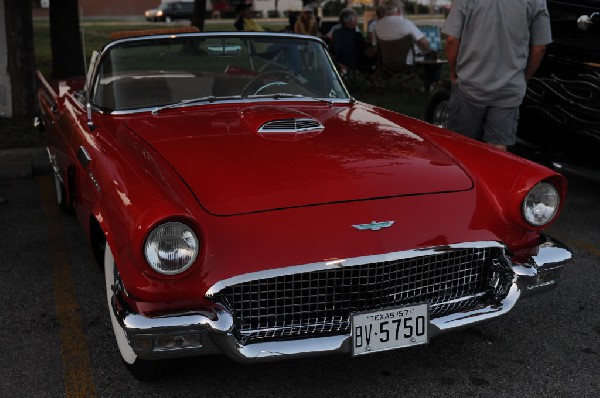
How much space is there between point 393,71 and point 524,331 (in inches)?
320

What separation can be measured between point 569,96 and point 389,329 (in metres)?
3.66

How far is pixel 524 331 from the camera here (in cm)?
384

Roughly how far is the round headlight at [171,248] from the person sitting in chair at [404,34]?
29.3 feet

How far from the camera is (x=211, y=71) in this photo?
14.9 ft

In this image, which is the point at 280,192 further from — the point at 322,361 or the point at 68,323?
the point at 68,323

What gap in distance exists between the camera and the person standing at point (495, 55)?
5066 millimetres

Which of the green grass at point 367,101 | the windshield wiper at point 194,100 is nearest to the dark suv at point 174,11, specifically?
the green grass at point 367,101

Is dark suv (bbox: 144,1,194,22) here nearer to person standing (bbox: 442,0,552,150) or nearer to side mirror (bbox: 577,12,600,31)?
side mirror (bbox: 577,12,600,31)

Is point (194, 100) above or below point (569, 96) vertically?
above

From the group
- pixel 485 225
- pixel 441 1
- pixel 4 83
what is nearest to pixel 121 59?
pixel 485 225

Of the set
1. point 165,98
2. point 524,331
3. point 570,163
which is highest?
point 165,98

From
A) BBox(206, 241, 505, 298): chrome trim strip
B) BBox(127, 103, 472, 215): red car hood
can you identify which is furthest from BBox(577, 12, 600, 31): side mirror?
BBox(206, 241, 505, 298): chrome trim strip

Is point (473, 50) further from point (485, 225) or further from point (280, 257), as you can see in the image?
point (280, 257)

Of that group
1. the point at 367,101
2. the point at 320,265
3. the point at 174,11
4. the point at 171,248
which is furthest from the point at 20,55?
the point at 174,11
